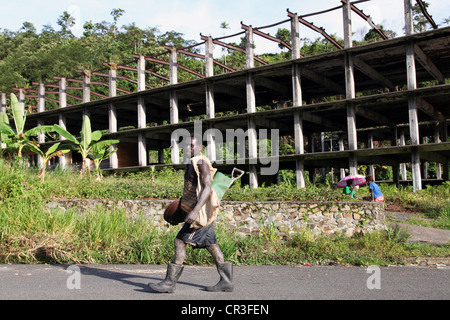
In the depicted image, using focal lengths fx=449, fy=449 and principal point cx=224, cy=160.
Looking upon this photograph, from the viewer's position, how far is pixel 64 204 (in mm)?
13422

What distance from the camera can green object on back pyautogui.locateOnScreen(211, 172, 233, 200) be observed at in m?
5.93

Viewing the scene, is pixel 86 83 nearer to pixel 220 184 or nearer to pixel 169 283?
pixel 220 184

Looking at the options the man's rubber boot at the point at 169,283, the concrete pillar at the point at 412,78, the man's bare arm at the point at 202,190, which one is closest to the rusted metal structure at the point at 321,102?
the concrete pillar at the point at 412,78

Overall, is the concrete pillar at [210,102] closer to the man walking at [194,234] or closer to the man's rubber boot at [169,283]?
the man walking at [194,234]

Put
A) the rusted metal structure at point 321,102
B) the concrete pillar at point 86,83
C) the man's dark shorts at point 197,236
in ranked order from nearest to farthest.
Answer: the man's dark shorts at point 197,236 < the rusted metal structure at point 321,102 < the concrete pillar at point 86,83

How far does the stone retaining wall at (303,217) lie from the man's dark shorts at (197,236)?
19.6ft

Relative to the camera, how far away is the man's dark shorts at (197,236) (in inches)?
222

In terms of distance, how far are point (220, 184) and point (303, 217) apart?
21.0ft

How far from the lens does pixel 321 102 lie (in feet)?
84.4

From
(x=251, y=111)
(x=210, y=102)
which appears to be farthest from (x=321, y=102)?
(x=210, y=102)

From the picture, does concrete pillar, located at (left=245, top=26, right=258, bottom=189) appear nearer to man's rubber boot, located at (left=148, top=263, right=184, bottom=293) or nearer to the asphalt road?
the asphalt road

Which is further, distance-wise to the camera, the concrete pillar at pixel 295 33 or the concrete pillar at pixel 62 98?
the concrete pillar at pixel 62 98

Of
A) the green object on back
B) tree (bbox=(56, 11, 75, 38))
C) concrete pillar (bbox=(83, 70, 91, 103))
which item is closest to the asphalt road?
the green object on back

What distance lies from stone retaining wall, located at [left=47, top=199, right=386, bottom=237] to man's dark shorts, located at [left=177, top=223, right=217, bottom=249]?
5.97m
